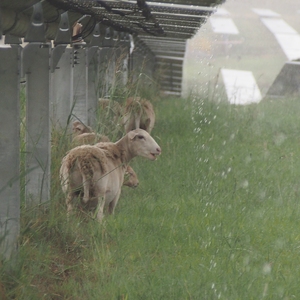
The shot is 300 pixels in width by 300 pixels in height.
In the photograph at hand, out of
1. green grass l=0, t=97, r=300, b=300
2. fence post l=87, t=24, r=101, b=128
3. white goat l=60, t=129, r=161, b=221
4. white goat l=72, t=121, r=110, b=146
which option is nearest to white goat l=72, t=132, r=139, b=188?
white goat l=72, t=121, r=110, b=146

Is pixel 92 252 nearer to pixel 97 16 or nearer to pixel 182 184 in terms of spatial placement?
pixel 182 184

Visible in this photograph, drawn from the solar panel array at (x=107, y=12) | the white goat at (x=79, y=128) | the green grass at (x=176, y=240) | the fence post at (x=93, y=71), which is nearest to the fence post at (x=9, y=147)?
the green grass at (x=176, y=240)

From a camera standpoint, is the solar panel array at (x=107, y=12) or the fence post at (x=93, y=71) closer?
the solar panel array at (x=107, y=12)

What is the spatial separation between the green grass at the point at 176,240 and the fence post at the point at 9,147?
15cm

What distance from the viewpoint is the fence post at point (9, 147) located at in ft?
18.9

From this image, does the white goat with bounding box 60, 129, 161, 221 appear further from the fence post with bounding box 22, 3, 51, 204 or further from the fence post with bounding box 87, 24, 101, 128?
the fence post with bounding box 87, 24, 101, 128

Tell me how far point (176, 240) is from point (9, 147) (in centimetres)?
194

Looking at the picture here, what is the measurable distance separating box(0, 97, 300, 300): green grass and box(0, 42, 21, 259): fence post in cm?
15

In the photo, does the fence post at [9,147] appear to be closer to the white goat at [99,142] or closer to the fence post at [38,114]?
the fence post at [38,114]

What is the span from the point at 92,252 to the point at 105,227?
570mm

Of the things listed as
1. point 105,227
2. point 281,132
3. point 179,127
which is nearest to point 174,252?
point 105,227

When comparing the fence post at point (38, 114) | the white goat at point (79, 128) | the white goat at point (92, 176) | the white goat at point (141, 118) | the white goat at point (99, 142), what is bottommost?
the white goat at point (141, 118)

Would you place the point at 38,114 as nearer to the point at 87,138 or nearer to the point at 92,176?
the point at 92,176

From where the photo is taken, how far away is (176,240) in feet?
23.6
